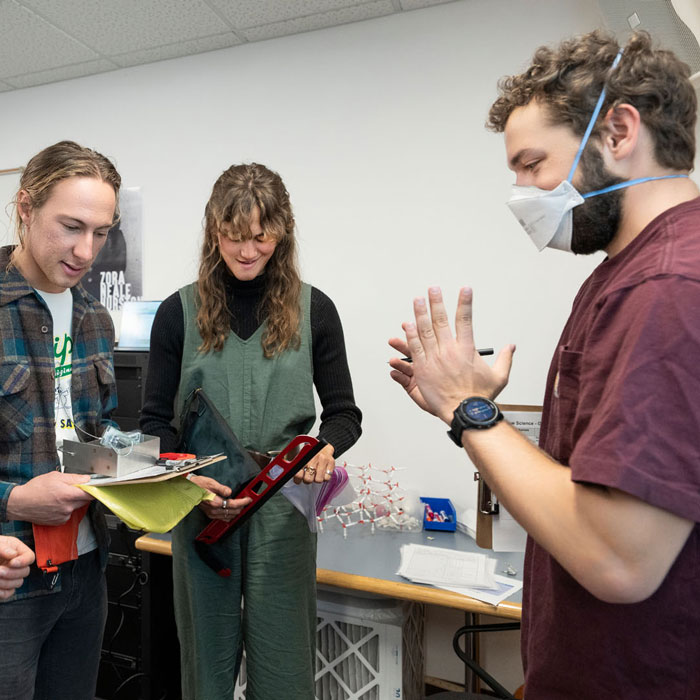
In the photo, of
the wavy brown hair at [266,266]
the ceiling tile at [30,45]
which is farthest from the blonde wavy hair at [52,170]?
the ceiling tile at [30,45]

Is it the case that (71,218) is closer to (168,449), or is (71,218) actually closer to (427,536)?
(168,449)

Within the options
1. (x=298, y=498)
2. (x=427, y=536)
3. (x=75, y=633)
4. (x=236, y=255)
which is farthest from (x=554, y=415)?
(x=427, y=536)

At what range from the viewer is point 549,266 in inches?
75.1

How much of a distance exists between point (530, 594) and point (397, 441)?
1313 millimetres

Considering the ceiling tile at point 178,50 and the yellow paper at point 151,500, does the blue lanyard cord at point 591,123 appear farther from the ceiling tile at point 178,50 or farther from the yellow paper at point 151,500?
the ceiling tile at point 178,50

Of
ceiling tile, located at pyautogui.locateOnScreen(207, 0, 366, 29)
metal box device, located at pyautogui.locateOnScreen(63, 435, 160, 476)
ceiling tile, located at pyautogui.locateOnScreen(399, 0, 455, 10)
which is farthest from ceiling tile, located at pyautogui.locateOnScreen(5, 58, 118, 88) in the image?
metal box device, located at pyautogui.locateOnScreen(63, 435, 160, 476)

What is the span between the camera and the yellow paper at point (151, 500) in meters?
0.90

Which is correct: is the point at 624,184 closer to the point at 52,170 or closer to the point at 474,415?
the point at 474,415

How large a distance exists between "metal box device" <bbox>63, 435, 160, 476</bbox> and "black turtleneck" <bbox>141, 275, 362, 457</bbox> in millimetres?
273

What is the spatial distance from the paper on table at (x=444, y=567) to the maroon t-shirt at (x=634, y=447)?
0.71m

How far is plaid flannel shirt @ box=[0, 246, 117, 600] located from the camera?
978 mm

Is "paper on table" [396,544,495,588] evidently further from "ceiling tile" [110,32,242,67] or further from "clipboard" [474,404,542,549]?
"ceiling tile" [110,32,242,67]

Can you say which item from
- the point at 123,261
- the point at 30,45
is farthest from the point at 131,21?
the point at 123,261

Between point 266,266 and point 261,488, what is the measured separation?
0.57 meters
